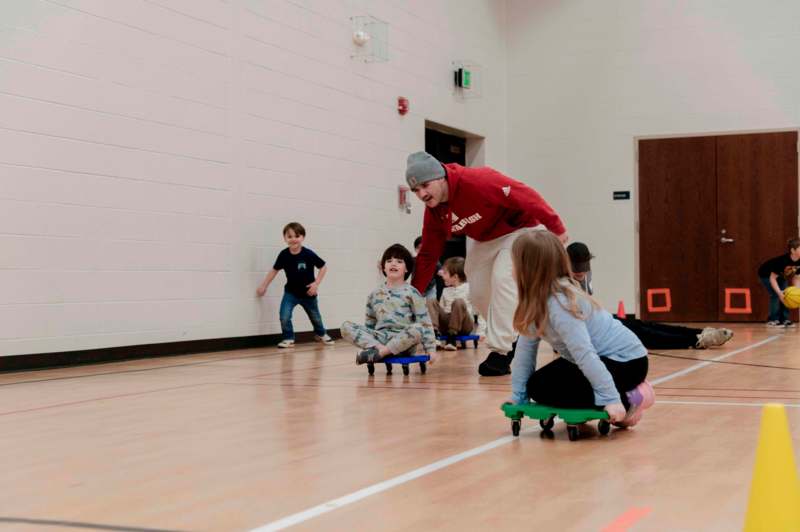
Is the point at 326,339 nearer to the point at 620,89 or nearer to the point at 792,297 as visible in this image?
the point at 792,297

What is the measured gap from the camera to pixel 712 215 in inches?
501

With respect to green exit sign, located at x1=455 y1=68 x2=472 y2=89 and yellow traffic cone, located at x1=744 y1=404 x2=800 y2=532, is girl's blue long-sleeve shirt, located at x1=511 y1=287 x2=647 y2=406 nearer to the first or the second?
yellow traffic cone, located at x1=744 y1=404 x2=800 y2=532

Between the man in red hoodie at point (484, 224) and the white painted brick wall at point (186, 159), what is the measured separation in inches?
105

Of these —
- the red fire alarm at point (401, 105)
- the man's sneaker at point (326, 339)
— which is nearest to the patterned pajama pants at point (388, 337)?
the man's sneaker at point (326, 339)

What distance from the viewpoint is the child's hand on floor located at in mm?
3191

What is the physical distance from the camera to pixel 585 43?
Answer: 1323cm

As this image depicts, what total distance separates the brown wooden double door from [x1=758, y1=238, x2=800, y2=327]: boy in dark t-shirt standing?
34.6 inches

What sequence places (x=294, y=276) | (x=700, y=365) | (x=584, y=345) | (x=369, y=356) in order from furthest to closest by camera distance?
1. (x=294, y=276)
2. (x=700, y=365)
3. (x=369, y=356)
4. (x=584, y=345)

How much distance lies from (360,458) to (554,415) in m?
0.74

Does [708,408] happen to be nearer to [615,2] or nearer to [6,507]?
[6,507]

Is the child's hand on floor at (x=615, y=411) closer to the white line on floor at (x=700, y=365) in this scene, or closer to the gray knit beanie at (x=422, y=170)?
the white line on floor at (x=700, y=365)

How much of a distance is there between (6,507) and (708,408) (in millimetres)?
2796

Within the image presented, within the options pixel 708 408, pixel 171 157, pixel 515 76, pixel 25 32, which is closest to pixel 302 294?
pixel 171 157

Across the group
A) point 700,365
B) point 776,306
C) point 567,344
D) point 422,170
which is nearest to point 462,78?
point 776,306
